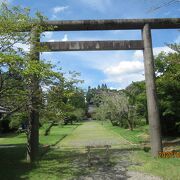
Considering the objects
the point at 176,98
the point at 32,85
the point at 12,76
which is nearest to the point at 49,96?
the point at 32,85

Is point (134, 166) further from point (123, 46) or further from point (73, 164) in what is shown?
point (123, 46)

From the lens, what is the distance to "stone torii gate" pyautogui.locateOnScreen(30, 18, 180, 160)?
47.7 ft

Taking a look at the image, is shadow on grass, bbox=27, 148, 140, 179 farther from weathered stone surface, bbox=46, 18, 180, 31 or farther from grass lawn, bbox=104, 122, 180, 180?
weathered stone surface, bbox=46, 18, 180, 31

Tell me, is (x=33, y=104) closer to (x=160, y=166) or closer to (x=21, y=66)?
(x=21, y=66)

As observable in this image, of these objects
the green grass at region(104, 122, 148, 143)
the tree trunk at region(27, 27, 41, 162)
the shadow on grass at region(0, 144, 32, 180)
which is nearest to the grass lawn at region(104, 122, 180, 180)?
the shadow on grass at region(0, 144, 32, 180)

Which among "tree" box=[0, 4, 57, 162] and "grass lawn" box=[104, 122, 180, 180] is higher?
"tree" box=[0, 4, 57, 162]

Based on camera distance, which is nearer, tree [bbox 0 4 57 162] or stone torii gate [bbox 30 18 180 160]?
tree [bbox 0 4 57 162]

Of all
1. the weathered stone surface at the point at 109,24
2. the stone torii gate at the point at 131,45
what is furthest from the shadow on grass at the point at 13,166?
the weathered stone surface at the point at 109,24

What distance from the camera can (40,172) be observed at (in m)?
11.8

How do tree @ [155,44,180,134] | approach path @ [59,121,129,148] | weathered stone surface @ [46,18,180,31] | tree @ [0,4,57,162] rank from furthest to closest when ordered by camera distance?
approach path @ [59,121,129,148]
tree @ [155,44,180,134]
weathered stone surface @ [46,18,180,31]
tree @ [0,4,57,162]

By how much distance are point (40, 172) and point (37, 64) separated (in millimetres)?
4003

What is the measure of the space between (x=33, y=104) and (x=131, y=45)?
561 cm

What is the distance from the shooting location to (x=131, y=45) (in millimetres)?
15242

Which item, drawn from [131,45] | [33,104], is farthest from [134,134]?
[33,104]
